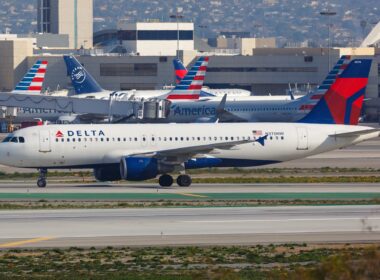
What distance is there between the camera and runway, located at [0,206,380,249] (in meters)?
38.5

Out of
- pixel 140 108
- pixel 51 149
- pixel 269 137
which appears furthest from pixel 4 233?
pixel 140 108

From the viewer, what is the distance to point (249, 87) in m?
178

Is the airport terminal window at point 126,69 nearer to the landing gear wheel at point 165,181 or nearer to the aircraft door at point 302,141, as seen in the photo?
the aircraft door at point 302,141

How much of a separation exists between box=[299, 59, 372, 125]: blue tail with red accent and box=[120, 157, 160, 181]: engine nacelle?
10.9 meters

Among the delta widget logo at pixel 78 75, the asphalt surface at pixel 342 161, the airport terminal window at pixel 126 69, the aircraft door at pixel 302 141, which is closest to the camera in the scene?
the aircraft door at pixel 302 141

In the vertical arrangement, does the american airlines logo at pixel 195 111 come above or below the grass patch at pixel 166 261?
above

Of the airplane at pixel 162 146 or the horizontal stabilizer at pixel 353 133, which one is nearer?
the airplane at pixel 162 146

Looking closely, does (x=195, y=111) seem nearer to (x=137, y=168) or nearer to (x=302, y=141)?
(x=302, y=141)

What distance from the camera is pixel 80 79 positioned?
143375mm

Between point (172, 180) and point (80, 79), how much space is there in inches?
3348

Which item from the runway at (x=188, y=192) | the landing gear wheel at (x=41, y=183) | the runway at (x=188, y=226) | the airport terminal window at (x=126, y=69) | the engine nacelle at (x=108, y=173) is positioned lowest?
the runway at (x=188, y=226)

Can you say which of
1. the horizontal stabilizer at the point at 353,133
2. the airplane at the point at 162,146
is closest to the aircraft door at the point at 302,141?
the airplane at the point at 162,146

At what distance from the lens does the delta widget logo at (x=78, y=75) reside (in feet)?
470

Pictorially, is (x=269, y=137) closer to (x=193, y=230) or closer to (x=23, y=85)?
(x=193, y=230)
